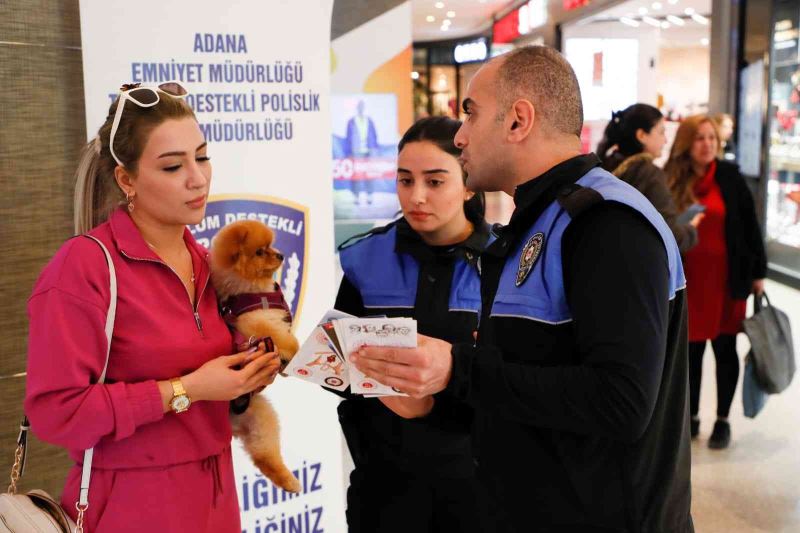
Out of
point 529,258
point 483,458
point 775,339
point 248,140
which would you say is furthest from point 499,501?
point 775,339

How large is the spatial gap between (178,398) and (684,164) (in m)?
3.83

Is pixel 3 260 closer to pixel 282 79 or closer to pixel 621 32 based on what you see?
pixel 282 79

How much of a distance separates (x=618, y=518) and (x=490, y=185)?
2.11 ft

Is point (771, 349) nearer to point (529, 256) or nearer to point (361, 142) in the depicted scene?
point (361, 142)

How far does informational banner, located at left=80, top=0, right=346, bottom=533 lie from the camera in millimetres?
2262

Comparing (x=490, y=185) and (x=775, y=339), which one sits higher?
(x=490, y=185)

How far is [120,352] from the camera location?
5.14 ft

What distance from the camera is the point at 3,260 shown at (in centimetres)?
221

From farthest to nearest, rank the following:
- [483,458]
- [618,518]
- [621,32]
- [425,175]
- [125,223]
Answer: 1. [621,32]
2. [425,175]
3. [125,223]
4. [483,458]
5. [618,518]

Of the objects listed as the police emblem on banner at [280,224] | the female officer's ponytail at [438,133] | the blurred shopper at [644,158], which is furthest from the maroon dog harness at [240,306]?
the blurred shopper at [644,158]

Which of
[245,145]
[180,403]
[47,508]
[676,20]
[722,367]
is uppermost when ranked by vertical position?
[676,20]

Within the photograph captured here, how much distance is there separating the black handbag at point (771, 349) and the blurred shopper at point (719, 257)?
264 mm

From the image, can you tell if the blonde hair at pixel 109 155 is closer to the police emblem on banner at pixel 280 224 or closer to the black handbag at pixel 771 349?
the police emblem on banner at pixel 280 224

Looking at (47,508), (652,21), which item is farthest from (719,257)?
(652,21)
